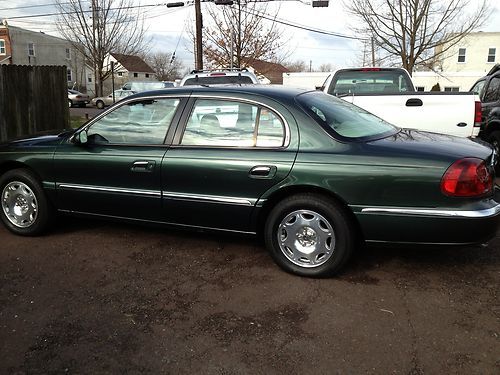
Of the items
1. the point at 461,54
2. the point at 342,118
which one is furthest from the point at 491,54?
the point at 342,118

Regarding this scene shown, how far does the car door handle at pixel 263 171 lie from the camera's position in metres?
3.70

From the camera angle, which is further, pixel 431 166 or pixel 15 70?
pixel 15 70

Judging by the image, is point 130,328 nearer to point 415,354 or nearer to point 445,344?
point 415,354

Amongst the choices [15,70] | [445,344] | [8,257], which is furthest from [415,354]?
[15,70]

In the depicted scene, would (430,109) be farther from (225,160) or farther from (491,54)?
(491,54)

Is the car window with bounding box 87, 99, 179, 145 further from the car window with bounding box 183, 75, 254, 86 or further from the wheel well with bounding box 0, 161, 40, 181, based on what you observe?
the car window with bounding box 183, 75, 254, 86

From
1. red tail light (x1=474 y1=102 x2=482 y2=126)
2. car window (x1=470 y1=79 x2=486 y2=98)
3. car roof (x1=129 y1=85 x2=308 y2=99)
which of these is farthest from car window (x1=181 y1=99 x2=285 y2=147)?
car window (x1=470 y1=79 x2=486 y2=98)

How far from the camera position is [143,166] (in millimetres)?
4176

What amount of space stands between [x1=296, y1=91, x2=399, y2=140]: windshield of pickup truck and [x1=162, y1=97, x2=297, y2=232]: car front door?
253 mm

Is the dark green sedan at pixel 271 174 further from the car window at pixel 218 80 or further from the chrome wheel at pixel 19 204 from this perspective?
the car window at pixel 218 80

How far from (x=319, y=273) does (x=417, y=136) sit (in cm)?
145

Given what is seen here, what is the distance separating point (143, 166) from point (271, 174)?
3.98 ft

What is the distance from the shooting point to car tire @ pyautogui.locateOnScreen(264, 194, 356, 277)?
142 inches

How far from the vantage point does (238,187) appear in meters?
3.84
